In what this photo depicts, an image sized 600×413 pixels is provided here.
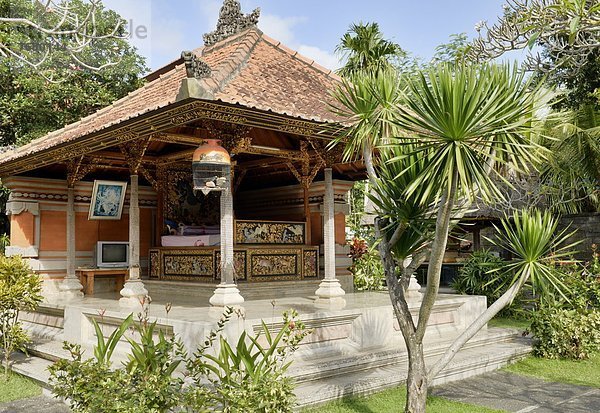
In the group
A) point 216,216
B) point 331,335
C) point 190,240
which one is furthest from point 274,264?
point 331,335

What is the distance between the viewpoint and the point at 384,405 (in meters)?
6.13

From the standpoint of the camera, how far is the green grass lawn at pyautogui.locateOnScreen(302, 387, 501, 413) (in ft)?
19.5

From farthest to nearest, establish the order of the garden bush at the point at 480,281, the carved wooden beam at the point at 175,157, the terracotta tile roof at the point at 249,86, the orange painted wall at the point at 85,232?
the garden bush at the point at 480,281
the orange painted wall at the point at 85,232
the carved wooden beam at the point at 175,157
the terracotta tile roof at the point at 249,86

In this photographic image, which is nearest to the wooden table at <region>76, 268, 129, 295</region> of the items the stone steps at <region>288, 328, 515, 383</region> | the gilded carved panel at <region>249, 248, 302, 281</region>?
the gilded carved panel at <region>249, 248, 302, 281</region>

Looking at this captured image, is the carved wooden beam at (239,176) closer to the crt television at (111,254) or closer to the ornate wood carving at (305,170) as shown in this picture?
the ornate wood carving at (305,170)

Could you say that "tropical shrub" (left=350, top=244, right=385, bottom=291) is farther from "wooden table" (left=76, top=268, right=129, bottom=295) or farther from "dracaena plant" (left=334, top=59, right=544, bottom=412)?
"dracaena plant" (left=334, top=59, right=544, bottom=412)

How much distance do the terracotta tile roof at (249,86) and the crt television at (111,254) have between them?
2.40 m

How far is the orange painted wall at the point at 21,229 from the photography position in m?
11.0

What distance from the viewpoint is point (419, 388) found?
16.7ft


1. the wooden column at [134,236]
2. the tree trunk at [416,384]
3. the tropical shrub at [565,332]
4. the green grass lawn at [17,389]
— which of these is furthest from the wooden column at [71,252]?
the tropical shrub at [565,332]

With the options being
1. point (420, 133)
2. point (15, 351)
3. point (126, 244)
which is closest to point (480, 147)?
point (420, 133)

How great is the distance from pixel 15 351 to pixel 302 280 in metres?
4.84

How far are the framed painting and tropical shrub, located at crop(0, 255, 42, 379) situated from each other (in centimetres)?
240

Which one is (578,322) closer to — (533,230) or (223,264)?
(533,230)
